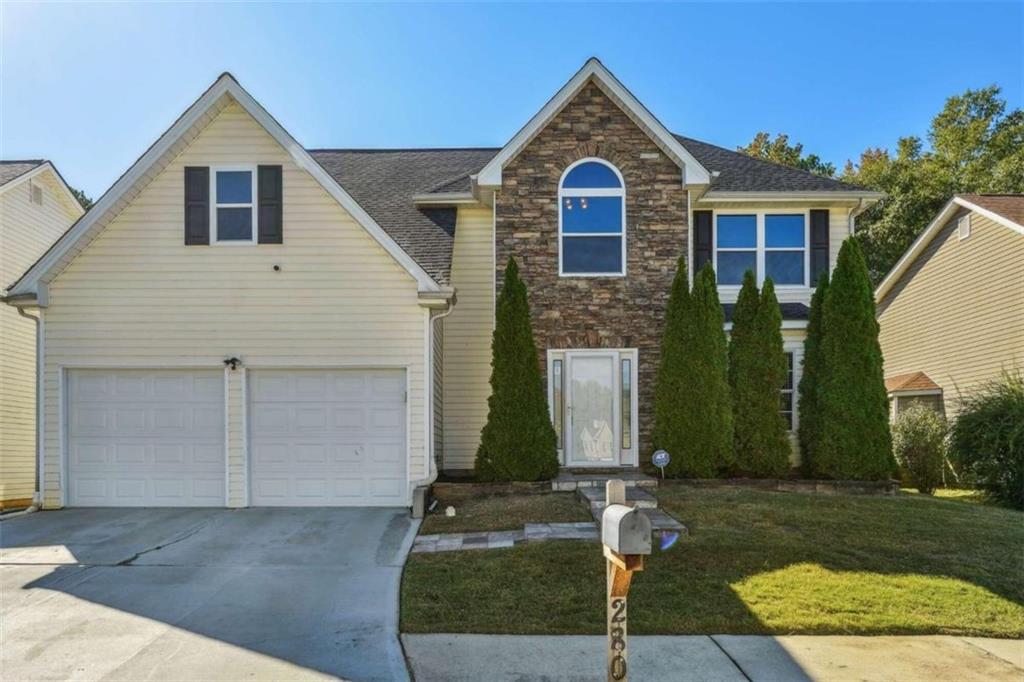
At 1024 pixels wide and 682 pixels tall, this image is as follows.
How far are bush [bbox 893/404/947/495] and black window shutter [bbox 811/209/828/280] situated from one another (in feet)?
11.0

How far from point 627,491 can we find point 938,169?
25.7 metres

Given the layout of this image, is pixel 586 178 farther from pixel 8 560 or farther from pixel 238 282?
pixel 8 560

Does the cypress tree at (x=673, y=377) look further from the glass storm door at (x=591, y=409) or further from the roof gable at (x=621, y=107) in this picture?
the roof gable at (x=621, y=107)

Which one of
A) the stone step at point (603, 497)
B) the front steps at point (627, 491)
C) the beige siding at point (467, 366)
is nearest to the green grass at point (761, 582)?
the front steps at point (627, 491)

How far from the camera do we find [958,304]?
1697 centimetres

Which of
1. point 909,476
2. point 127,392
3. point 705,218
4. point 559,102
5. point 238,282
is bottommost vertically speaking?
point 909,476

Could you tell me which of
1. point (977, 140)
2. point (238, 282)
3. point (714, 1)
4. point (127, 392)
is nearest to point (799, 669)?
point (238, 282)

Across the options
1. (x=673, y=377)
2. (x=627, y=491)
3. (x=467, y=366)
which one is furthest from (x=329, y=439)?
(x=673, y=377)

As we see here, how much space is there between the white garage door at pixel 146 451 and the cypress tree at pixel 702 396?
23.7 feet

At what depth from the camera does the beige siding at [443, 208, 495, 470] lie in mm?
13016

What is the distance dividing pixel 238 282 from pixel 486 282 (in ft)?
14.3

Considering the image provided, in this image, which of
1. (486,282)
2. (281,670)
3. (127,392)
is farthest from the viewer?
(486,282)

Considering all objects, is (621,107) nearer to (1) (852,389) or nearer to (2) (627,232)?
(2) (627,232)

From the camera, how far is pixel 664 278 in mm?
12555
